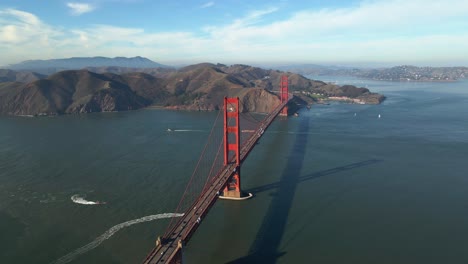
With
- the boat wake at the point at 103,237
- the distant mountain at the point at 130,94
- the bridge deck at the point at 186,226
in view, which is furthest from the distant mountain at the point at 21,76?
the bridge deck at the point at 186,226

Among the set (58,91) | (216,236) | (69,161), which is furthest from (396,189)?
(58,91)

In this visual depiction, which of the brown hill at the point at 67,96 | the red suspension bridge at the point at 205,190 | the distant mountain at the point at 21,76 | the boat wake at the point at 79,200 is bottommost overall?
the boat wake at the point at 79,200

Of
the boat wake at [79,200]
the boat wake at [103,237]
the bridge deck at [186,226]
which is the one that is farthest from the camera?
the boat wake at [79,200]

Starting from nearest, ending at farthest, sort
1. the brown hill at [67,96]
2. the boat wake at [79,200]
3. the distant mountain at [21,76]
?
the boat wake at [79,200] → the brown hill at [67,96] → the distant mountain at [21,76]

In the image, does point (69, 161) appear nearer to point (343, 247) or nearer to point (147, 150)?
point (147, 150)

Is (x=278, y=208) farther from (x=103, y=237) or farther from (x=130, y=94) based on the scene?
(x=130, y=94)

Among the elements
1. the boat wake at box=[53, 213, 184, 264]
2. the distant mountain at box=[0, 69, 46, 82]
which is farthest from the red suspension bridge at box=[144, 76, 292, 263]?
the distant mountain at box=[0, 69, 46, 82]

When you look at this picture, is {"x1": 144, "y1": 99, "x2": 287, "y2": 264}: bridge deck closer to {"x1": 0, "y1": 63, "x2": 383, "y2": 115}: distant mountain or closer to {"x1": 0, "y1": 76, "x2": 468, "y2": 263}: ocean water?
{"x1": 0, "y1": 76, "x2": 468, "y2": 263}: ocean water

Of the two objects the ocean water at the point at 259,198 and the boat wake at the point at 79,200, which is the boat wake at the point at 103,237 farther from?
the boat wake at the point at 79,200
